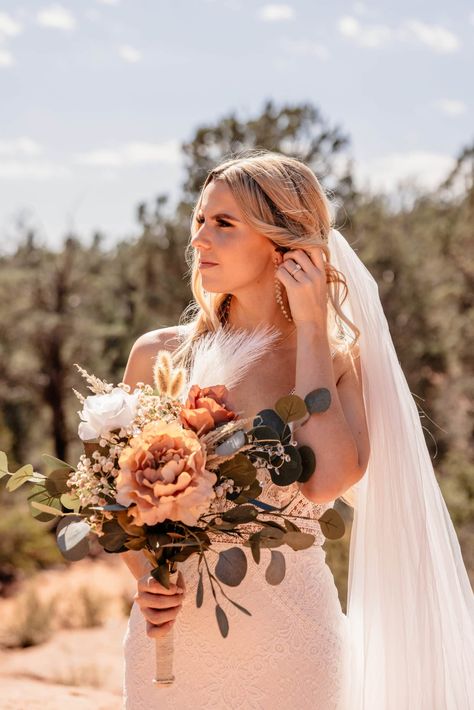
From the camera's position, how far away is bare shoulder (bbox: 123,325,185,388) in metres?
3.14

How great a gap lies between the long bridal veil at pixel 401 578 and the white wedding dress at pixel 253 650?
16cm

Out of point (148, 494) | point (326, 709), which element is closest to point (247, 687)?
point (326, 709)

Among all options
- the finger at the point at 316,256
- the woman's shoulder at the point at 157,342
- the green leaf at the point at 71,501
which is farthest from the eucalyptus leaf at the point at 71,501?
the finger at the point at 316,256

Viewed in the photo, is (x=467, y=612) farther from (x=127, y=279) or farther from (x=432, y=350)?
(x=127, y=279)

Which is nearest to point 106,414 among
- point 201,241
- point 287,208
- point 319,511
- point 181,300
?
point 201,241

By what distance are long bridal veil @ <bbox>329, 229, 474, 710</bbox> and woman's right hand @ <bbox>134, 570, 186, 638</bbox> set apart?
767 mm

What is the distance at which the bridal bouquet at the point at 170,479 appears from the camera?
6.98 feet

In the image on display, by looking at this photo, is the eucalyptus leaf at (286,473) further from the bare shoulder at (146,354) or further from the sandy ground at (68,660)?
Result: the sandy ground at (68,660)

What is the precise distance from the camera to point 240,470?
226 cm

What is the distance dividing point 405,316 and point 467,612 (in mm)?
17571

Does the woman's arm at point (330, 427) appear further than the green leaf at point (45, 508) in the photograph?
Yes

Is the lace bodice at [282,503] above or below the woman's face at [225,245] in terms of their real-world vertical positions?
below

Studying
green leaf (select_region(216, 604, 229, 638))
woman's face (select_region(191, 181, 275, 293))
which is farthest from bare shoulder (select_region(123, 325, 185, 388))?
green leaf (select_region(216, 604, 229, 638))

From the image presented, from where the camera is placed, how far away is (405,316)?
20.2 metres
